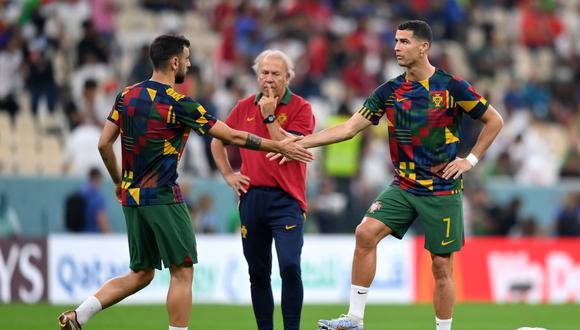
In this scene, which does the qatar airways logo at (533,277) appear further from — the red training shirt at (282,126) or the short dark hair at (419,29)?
the short dark hair at (419,29)

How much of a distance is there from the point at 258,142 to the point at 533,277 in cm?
1051

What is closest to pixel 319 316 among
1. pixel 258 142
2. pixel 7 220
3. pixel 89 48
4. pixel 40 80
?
pixel 258 142

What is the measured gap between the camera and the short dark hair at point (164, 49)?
10.6 meters

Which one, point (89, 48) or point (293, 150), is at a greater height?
point (89, 48)

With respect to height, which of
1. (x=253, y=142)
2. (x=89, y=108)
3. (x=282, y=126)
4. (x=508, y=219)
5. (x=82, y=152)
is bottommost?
(x=508, y=219)

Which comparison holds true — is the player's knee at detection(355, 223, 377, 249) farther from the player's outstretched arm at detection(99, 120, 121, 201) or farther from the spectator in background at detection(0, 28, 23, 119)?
the spectator in background at detection(0, 28, 23, 119)

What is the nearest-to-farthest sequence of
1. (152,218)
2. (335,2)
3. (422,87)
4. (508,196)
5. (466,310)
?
(152,218) < (422,87) < (466,310) < (508,196) < (335,2)

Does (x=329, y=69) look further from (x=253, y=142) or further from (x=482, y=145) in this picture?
(x=253, y=142)

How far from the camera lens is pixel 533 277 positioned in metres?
20.3

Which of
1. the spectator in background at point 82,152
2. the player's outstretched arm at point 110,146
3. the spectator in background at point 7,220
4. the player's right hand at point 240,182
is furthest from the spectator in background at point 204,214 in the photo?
the player's outstretched arm at point 110,146

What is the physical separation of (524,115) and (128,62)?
7707mm

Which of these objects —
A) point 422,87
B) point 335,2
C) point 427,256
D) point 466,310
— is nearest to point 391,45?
point 335,2

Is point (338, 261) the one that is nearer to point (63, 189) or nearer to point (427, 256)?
point (427, 256)

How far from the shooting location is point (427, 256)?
19953mm
